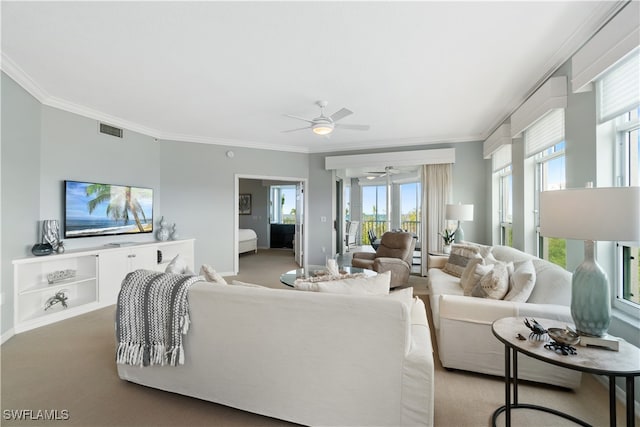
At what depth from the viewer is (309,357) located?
160cm

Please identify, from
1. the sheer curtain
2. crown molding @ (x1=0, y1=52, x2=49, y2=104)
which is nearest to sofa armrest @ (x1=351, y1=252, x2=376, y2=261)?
the sheer curtain

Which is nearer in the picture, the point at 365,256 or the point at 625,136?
the point at 625,136

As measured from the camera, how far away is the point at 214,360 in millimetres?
1783

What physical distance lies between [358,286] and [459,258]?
2.55 metres

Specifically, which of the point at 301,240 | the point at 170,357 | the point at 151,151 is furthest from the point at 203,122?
the point at 170,357

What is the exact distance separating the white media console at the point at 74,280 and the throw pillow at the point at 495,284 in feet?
14.5

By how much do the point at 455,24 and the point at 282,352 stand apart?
257 cm

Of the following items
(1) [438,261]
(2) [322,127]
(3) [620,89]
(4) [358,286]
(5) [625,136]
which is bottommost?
(1) [438,261]

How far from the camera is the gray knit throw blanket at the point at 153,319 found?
70.7 inches

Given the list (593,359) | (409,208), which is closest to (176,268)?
(593,359)

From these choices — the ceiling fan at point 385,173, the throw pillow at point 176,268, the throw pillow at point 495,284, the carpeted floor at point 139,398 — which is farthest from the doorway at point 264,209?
the throw pillow at point 495,284

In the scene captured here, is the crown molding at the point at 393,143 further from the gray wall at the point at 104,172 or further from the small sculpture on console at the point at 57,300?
the small sculpture on console at the point at 57,300

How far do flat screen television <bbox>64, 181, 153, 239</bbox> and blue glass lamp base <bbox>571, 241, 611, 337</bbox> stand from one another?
5.19m

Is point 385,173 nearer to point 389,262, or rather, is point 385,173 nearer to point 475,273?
point 389,262
